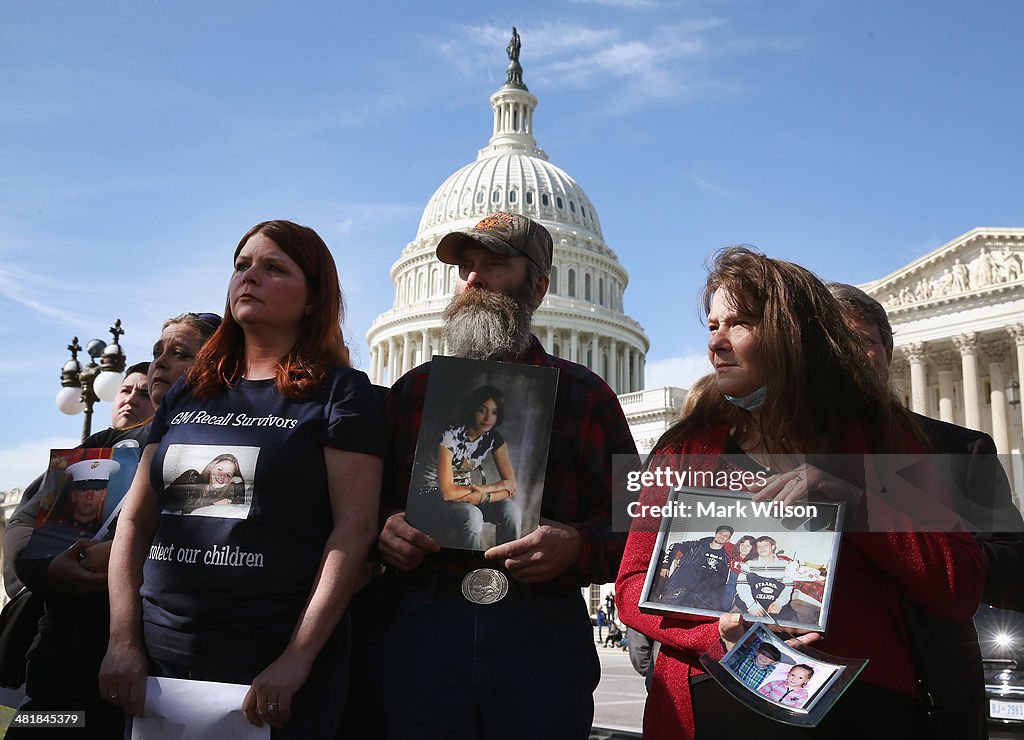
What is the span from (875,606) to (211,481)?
5.98 feet

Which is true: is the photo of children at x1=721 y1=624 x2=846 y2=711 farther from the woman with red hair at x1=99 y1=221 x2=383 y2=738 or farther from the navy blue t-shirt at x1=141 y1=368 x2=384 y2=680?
the navy blue t-shirt at x1=141 y1=368 x2=384 y2=680

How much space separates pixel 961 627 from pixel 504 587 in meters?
1.24

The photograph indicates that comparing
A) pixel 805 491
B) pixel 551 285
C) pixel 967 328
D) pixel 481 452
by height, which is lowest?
pixel 805 491

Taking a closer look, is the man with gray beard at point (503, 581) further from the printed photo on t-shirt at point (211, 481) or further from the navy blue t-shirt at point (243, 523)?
the printed photo on t-shirt at point (211, 481)

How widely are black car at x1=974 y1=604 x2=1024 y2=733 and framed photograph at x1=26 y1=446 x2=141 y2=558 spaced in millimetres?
5295

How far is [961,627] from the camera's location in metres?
2.47

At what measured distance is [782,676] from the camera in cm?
207

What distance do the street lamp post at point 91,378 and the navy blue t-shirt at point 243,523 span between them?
9600 mm

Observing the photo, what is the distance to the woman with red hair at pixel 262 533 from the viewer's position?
2.60 metres

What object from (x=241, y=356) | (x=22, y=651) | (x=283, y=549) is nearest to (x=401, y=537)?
(x=283, y=549)

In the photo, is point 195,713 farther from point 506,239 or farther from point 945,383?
point 945,383

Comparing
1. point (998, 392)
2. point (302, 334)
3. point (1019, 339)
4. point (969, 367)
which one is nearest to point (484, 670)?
Answer: point (302, 334)

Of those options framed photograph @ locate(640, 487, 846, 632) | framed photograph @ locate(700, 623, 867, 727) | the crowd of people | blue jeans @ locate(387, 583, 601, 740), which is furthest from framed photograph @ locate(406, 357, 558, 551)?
framed photograph @ locate(700, 623, 867, 727)

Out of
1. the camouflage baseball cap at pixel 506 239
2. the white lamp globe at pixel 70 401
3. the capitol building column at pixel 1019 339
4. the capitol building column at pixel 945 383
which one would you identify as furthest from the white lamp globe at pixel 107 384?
the capitol building column at pixel 945 383
